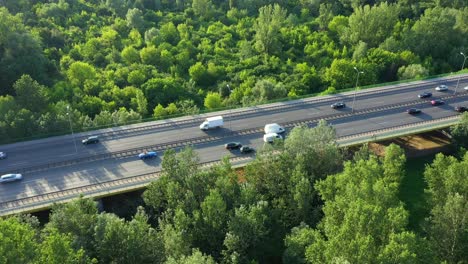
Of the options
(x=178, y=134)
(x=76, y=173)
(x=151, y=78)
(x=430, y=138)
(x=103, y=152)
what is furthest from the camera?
(x=151, y=78)

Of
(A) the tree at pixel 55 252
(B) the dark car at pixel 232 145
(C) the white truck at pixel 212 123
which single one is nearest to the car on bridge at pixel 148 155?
(C) the white truck at pixel 212 123

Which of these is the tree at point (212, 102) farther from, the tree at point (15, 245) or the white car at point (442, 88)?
the tree at point (15, 245)

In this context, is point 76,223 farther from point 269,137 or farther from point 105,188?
point 269,137

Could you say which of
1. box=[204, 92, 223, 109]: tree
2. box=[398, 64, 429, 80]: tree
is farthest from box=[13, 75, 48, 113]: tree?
box=[398, 64, 429, 80]: tree

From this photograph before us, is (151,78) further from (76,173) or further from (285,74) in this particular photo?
(76,173)

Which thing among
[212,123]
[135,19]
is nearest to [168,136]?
[212,123]

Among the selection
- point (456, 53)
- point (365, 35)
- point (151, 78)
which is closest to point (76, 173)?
point (151, 78)
